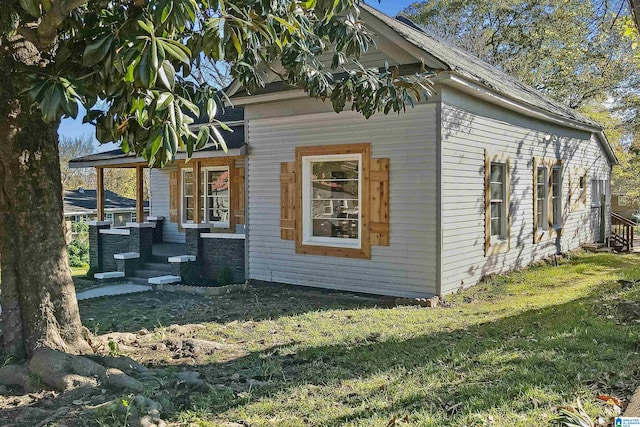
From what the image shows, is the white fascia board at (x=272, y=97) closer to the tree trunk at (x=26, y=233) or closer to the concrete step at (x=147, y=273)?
the concrete step at (x=147, y=273)

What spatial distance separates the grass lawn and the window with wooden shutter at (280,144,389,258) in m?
1.05

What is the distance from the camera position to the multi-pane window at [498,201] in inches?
436

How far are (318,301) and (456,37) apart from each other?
2243cm

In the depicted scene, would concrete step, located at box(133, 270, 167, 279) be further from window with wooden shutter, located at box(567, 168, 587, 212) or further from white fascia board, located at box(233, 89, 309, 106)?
window with wooden shutter, located at box(567, 168, 587, 212)

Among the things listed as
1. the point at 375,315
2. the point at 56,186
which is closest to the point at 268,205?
the point at 375,315

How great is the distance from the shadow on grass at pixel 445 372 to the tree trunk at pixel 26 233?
5.30ft

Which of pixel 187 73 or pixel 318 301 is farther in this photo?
pixel 318 301

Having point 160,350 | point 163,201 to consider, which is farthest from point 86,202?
point 160,350

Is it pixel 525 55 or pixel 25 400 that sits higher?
pixel 525 55

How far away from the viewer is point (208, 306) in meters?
8.84

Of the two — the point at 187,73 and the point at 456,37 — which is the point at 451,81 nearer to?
the point at 187,73

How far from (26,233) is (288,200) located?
19.7ft

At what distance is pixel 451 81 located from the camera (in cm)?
854

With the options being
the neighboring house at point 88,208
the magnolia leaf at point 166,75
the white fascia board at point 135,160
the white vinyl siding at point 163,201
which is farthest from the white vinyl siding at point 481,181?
the neighboring house at point 88,208
